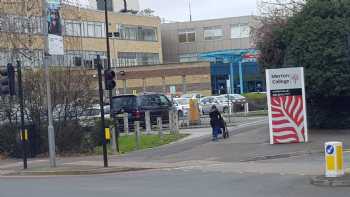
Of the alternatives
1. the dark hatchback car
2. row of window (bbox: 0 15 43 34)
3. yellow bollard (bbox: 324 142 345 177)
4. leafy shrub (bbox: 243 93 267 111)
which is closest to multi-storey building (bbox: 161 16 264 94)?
leafy shrub (bbox: 243 93 267 111)

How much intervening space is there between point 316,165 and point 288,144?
20.7 feet

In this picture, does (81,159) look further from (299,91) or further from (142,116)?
(142,116)

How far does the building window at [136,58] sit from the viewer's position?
3243 inches

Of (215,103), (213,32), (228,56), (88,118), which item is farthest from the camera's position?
(213,32)

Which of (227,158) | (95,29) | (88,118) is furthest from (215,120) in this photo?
(95,29)

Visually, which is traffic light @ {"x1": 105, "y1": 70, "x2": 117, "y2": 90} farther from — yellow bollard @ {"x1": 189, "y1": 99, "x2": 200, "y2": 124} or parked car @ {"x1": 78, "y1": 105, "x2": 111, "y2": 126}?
yellow bollard @ {"x1": 189, "y1": 99, "x2": 200, "y2": 124}

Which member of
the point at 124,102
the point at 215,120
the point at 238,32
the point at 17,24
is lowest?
the point at 215,120

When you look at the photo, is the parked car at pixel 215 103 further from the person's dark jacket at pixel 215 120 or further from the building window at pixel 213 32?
the building window at pixel 213 32

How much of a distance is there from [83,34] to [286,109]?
4786cm

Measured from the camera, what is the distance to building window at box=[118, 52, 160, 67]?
270 ft

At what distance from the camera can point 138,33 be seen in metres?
85.8

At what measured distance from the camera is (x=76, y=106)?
30.2 metres

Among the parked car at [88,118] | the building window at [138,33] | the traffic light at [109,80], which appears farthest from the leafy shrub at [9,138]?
the building window at [138,33]

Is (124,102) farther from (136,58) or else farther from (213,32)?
(213,32)
